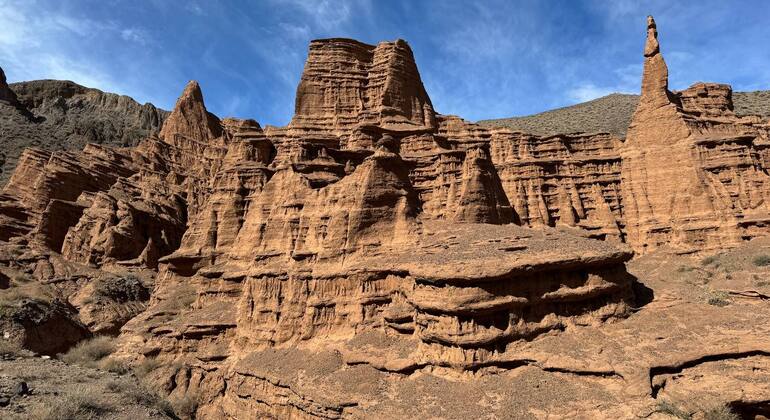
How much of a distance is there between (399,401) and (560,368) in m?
6.21

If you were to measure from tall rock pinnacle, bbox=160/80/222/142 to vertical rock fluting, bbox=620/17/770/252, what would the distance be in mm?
61674

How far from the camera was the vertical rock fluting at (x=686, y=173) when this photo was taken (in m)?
32.1

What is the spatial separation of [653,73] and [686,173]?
10.6m

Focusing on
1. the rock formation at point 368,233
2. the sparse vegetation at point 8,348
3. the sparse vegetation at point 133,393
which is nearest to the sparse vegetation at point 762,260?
the rock formation at point 368,233

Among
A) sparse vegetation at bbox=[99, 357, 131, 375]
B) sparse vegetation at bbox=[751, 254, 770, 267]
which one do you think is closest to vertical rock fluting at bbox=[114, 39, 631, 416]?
sparse vegetation at bbox=[99, 357, 131, 375]

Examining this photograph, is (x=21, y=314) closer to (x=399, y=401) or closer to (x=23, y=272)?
(x=23, y=272)

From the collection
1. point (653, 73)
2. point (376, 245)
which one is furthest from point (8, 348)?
point (653, 73)

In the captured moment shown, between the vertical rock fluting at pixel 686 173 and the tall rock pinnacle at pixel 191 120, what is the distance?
61674 millimetres

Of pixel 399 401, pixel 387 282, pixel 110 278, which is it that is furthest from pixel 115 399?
pixel 110 278

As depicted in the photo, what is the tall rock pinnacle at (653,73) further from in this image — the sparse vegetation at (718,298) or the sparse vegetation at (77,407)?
the sparse vegetation at (77,407)

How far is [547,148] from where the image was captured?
40188 mm

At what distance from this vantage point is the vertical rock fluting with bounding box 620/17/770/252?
32.1 metres

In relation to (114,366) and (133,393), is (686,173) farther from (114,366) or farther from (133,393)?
(114,366)

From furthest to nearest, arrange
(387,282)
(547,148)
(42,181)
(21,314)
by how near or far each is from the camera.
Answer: (42,181)
(547,148)
(21,314)
(387,282)
